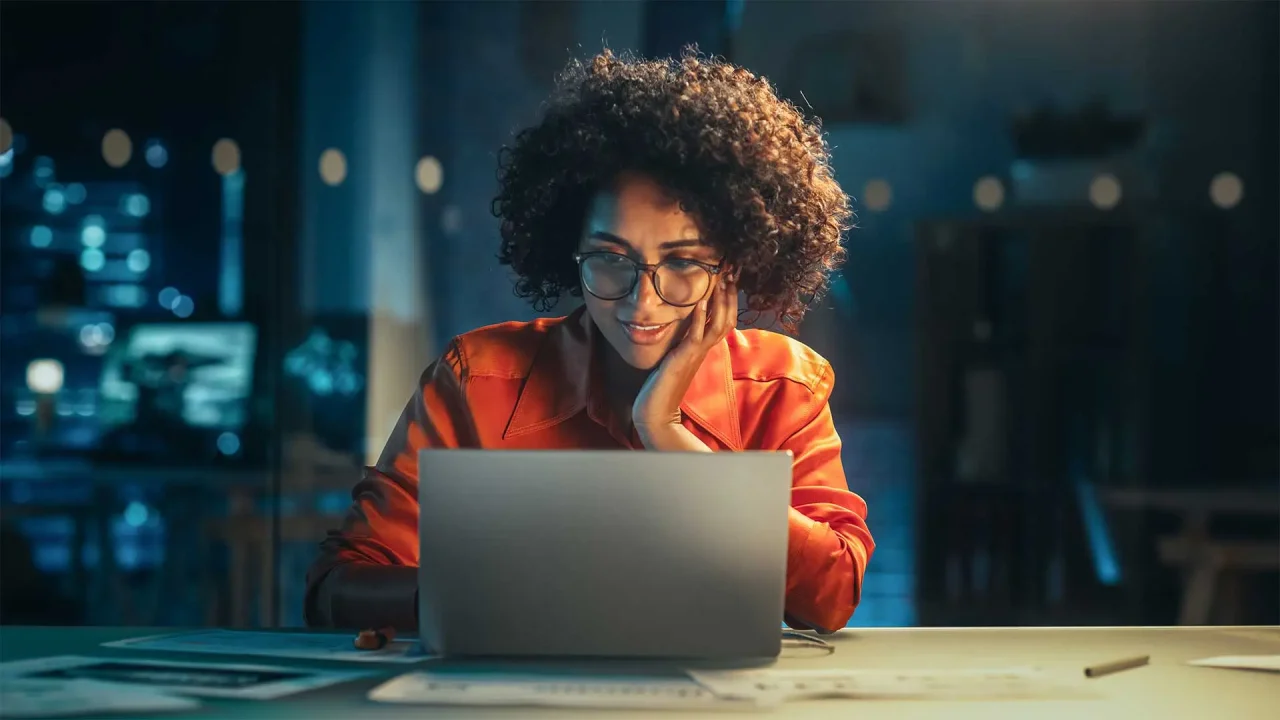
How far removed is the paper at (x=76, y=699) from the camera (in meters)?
0.91

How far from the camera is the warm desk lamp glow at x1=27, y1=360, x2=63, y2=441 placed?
127 inches

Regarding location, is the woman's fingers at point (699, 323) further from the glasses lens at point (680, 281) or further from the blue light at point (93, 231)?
the blue light at point (93, 231)

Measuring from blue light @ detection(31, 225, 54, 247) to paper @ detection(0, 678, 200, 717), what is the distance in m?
2.52

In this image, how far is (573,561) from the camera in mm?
1010

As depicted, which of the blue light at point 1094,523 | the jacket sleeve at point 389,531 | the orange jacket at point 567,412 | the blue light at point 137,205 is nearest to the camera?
the jacket sleeve at point 389,531

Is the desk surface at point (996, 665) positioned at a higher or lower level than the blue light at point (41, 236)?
lower

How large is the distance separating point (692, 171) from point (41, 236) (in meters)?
2.30

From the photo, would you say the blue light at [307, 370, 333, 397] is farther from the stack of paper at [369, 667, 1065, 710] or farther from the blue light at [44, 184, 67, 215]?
the stack of paper at [369, 667, 1065, 710]

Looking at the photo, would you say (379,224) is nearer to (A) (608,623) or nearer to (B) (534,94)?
(B) (534,94)

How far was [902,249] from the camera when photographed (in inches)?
124

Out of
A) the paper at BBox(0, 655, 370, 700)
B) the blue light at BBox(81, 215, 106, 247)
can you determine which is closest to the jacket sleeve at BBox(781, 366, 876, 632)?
the paper at BBox(0, 655, 370, 700)

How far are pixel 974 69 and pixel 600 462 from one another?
2472 mm

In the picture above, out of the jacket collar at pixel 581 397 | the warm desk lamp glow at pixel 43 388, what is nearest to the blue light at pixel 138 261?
the warm desk lamp glow at pixel 43 388

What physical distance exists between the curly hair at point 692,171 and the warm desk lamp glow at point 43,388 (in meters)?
1.90
